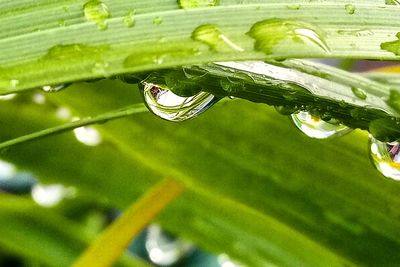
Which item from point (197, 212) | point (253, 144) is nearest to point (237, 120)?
point (253, 144)

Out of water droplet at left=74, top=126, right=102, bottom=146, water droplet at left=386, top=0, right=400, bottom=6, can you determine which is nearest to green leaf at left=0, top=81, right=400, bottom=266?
water droplet at left=74, top=126, right=102, bottom=146

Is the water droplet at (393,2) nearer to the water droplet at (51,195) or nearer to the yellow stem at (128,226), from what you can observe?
the yellow stem at (128,226)

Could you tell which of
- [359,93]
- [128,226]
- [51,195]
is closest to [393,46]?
[359,93]

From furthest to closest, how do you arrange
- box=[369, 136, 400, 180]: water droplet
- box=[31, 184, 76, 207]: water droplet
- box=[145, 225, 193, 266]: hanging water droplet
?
box=[145, 225, 193, 266]: hanging water droplet, box=[31, 184, 76, 207]: water droplet, box=[369, 136, 400, 180]: water droplet

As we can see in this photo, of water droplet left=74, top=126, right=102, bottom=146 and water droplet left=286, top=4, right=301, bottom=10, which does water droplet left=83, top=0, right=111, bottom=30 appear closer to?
water droplet left=286, top=4, right=301, bottom=10

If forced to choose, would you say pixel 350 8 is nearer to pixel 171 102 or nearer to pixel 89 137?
pixel 171 102
